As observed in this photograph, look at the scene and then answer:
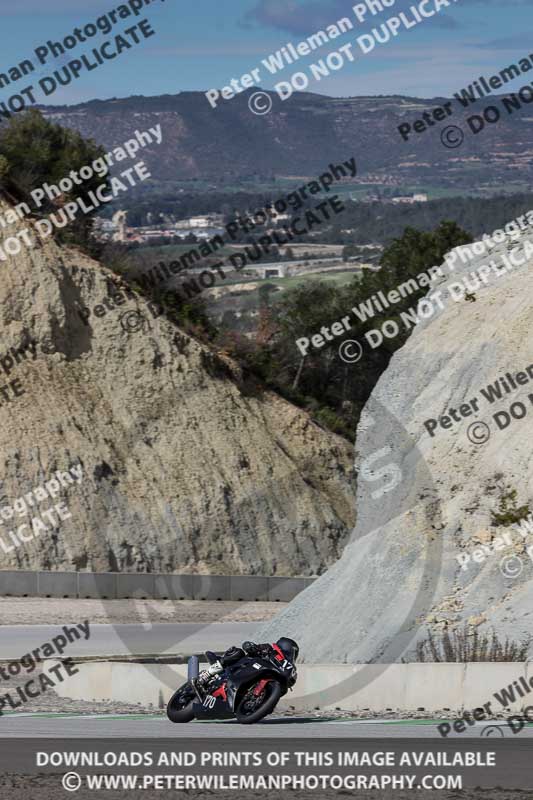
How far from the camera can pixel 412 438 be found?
69.9 ft

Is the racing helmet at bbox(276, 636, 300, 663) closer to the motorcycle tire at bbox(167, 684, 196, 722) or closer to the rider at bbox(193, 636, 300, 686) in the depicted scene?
the rider at bbox(193, 636, 300, 686)

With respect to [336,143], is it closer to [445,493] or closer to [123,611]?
[123,611]

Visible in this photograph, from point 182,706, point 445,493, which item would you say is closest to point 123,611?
point 445,493

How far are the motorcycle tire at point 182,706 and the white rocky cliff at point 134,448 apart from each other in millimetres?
22300

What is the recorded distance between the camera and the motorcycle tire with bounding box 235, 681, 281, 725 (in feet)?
42.0

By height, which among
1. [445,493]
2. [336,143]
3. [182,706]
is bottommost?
[182,706]

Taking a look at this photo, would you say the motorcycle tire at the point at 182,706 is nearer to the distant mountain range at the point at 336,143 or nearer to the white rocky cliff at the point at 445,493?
the white rocky cliff at the point at 445,493

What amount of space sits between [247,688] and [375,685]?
6.39ft

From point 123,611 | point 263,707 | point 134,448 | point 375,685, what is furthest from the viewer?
point 134,448

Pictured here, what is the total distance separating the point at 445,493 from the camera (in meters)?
19.7

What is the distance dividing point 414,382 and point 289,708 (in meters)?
8.72

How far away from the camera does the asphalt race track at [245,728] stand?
489 inches

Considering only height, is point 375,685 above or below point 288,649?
below

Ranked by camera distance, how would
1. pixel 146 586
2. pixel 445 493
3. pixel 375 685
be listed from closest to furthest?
pixel 375 685
pixel 445 493
pixel 146 586
